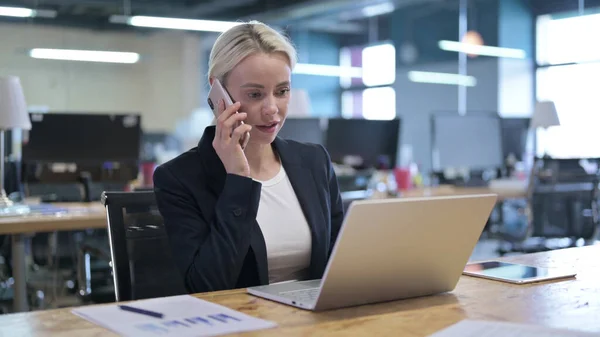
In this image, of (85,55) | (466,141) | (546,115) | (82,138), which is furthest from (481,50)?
(82,138)

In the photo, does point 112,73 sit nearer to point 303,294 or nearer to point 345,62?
point 345,62

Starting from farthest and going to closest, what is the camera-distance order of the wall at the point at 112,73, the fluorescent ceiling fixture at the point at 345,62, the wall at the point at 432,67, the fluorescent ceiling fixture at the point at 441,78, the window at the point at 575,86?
the fluorescent ceiling fixture at the point at 345,62 < the fluorescent ceiling fixture at the point at 441,78 < the wall at the point at 432,67 < the window at the point at 575,86 < the wall at the point at 112,73

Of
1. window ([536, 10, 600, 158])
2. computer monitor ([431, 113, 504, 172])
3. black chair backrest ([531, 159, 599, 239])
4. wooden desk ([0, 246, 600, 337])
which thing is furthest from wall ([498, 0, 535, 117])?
wooden desk ([0, 246, 600, 337])

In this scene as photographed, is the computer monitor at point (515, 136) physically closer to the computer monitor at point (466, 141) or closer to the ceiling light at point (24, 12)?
the computer monitor at point (466, 141)

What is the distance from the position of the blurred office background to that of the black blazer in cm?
200

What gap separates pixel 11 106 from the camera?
11.4ft

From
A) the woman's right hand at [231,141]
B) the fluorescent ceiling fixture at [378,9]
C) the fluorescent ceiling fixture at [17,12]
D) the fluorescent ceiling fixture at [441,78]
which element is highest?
the fluorescent ceiling fixture at [378,9]

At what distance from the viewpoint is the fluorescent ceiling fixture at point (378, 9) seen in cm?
1061

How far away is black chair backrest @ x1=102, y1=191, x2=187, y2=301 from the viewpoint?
1.74m

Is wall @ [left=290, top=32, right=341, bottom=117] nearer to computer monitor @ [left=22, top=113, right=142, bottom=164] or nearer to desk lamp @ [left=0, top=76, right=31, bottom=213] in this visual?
computer monitor @ [left=22, top=113, right=142, bottom=164]

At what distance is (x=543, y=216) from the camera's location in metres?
5.48

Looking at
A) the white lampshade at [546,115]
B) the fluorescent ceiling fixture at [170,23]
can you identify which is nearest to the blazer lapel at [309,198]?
the white lampshade at [546,115]

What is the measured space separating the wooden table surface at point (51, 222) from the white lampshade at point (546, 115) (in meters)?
3.73

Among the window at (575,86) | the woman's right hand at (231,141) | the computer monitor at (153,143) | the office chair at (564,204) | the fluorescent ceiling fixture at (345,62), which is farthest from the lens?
the fluorescent ceiling fixture at (345,62)
